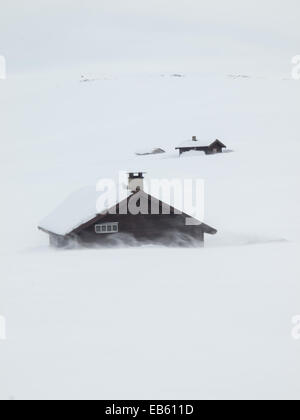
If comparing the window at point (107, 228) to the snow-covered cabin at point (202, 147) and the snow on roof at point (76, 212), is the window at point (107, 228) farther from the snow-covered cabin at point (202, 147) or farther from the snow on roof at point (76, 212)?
the snow-covered cabin at point (202, 147)

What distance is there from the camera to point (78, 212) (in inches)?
1070

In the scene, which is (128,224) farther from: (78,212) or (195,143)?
(195,143)

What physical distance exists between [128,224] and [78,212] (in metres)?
2.82

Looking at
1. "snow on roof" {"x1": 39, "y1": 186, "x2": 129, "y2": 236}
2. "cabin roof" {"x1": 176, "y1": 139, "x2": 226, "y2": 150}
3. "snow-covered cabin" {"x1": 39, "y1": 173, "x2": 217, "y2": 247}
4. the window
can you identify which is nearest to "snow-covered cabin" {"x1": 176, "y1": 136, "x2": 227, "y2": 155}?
"cabin roof" {"x1": 176, "y1": 139, "x2": 226, "y2": 150}

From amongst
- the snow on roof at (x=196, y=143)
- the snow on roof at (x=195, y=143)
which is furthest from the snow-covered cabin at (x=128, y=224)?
the snow on roof at (x=195, y=143)

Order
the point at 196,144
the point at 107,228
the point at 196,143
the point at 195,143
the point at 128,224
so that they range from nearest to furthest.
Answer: the point at 107,228
the point at 128,224
the point at 196,144
the point at 196,143
the point at 195,143

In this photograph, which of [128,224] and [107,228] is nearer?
[107,228]

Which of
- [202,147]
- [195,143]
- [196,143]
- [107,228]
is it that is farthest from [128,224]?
[195,143]

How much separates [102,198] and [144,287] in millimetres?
12038

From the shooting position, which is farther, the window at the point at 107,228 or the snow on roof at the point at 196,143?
the snow on roof at the point at 196,143

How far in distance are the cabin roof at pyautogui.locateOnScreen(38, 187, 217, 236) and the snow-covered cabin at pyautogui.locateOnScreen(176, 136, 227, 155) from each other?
34.0 meters

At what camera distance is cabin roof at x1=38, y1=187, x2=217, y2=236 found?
2561 cm

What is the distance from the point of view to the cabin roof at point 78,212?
25.6 m

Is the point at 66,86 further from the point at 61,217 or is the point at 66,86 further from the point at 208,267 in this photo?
the point at 208,267
